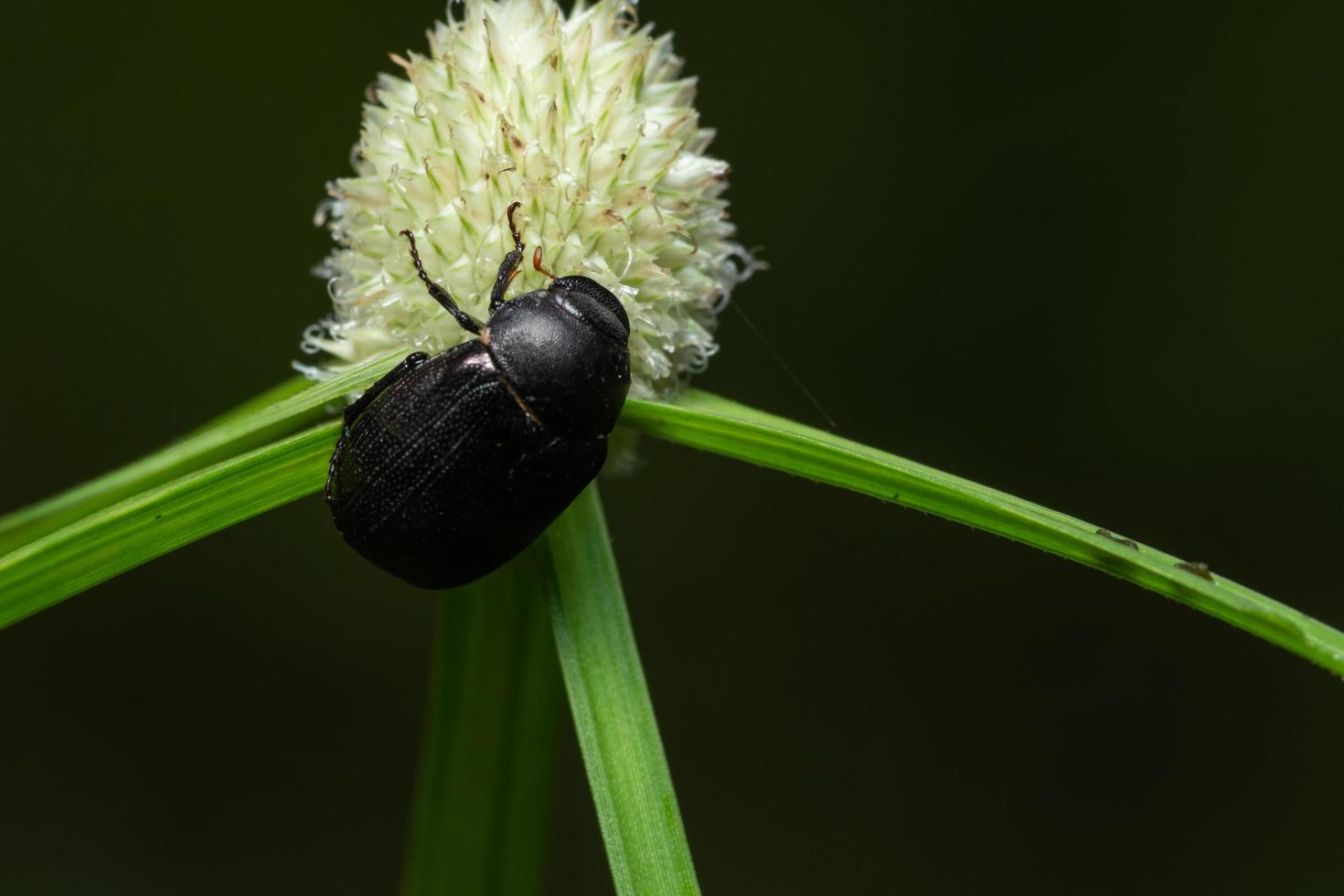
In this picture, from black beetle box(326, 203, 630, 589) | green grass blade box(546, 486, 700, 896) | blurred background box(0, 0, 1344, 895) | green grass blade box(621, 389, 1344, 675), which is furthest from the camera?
blurred background box(0, 0, 1344, 895)

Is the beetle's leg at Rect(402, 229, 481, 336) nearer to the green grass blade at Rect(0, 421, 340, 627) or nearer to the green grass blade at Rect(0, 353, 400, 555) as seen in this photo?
the green grass blade at Rect(0, 353, 400, 555)

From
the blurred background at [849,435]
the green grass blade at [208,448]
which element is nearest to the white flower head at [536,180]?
the green grass blade at [208,448]

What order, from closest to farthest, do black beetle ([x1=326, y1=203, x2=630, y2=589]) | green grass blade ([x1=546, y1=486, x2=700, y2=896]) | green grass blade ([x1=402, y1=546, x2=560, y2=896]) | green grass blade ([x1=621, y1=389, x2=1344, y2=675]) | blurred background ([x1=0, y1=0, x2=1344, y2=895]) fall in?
green grass blade ([x1=621, y1=389, x2=1344, y2=675])
green grass blade ([x1=546, y1=486, x2=700, y2=896])
black beetle ([x1=326, y1=203, x2=630, y2=589])
green grass blade ([x1=402, y1=546, x2=560, y2=896])
blurred background ([x1=0, y1=0, x2=1344, y2=895])

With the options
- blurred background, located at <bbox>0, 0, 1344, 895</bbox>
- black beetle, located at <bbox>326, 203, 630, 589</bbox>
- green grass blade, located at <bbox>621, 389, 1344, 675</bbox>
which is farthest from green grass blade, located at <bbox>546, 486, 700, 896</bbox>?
blurred background, located at <bbox>0, 0, 1344, 895</bbox>

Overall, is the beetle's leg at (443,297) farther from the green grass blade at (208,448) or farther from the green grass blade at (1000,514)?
the green grass blade at (1000,514)

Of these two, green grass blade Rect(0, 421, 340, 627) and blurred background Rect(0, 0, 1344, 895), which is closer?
green grass blade Rect(0, 421, 340, 627)

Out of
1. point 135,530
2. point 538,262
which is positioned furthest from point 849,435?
point 135,530

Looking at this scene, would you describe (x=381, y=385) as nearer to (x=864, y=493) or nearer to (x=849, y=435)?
(x=864, y=493)
